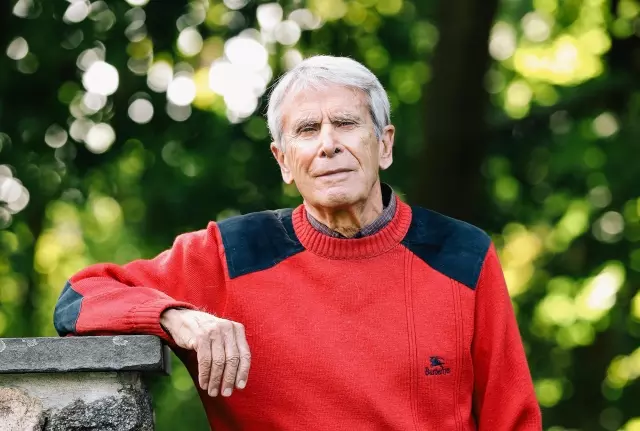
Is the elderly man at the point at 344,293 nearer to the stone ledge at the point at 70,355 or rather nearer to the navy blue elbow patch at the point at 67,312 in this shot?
the navy blue elbow patch at the point at 67,312

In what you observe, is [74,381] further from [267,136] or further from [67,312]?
[267,136]

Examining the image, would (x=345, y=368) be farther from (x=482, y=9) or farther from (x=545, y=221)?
(x=545, y=221)

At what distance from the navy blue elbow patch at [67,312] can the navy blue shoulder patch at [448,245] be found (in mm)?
991

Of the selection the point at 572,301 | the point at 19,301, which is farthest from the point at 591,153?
the point at 19,301

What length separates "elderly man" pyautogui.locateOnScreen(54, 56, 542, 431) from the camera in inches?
115

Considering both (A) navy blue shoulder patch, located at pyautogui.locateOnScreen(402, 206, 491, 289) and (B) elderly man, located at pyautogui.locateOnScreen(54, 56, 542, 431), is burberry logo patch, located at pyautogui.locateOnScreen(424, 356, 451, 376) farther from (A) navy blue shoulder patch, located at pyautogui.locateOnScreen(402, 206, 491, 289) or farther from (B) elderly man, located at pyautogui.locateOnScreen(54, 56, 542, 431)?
(A) navy blue shoulder patch, located at pyautogui.locateOnScreen(402, 206, 491, 289)

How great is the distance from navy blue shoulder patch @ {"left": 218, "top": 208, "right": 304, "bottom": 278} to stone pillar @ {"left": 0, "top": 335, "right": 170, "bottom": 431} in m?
0.55

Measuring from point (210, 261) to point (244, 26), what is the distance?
4403mm

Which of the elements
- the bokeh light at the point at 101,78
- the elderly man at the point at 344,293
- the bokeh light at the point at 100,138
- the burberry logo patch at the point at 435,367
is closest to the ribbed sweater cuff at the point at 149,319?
the elderly man at the point at 344,293

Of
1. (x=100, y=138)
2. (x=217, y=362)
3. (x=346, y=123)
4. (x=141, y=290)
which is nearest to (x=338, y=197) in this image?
(x=346, y=123)

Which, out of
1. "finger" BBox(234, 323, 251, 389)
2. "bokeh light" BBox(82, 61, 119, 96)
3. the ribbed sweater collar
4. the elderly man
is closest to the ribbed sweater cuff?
the elderly man

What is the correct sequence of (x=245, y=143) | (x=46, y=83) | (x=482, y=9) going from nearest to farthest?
1. (x=482, y=9)
2. (x=46, y=83)
3. (x=245, y=143)

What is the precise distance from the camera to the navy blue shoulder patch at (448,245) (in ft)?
10.2

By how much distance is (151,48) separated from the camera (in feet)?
22.0
